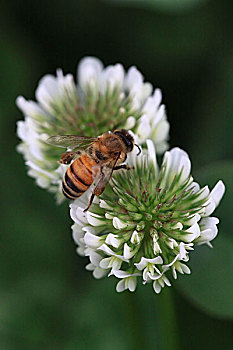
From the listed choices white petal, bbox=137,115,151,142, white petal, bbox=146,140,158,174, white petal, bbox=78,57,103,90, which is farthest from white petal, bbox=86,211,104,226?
white petal, bbox=78,57,103,90

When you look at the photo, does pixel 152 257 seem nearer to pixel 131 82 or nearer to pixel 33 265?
pixel 131 82

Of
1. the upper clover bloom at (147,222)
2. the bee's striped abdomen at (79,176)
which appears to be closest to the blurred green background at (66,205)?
the upper clover bloom at (147,222)

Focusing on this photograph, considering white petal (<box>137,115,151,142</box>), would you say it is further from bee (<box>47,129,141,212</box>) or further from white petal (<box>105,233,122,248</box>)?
white petal (<box>105,233,122,248</box>)

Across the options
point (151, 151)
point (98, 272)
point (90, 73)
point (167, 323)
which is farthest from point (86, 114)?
point (167, 323)

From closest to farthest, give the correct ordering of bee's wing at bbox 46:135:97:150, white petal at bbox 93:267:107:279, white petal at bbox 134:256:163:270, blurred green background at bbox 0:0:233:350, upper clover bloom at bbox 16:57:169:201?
white petal at bbox 134:256:163:270
white petal at bbox 93:267:107:279
bee's wing at bbox 46:135:97:150
upper clover bloom at bbox 16:57:169:201
blurred green background at bbox 0:0:233:350

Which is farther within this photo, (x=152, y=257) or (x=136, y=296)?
(x=136, y=296)
